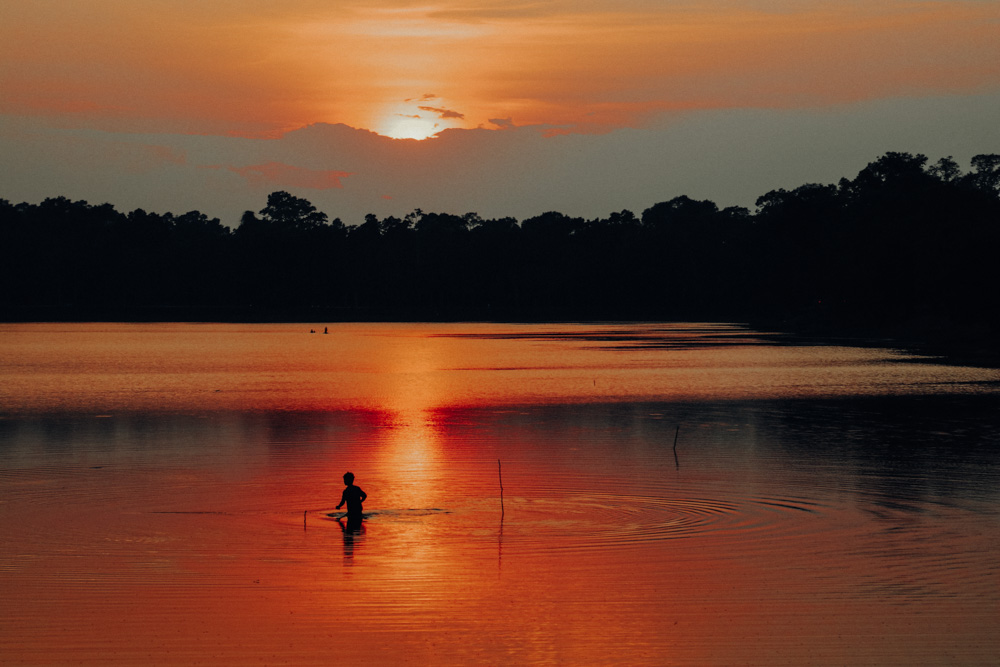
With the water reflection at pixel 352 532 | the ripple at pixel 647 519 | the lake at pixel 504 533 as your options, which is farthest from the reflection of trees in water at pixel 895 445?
the water reflection at pixel 352 532

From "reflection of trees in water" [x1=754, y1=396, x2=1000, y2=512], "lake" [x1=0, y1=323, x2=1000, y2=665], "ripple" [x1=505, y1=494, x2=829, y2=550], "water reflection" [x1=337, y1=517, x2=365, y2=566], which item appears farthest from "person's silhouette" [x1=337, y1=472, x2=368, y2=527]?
"reflection of trees in water" [x1=754, y1=396, x2=1000, y2=512]

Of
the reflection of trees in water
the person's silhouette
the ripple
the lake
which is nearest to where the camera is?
the lake

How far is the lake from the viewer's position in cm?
1507

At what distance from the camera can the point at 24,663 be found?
13.9 meters

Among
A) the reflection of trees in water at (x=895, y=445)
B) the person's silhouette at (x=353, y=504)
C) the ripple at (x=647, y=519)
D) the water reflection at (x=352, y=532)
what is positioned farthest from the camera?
the reflection of trees in water at (x=895, y=445)

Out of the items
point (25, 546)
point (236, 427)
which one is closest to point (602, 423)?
point (236, 427)

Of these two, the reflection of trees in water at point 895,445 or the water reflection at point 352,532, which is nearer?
the water reflection at point 352,532

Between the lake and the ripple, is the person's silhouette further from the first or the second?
the ripple

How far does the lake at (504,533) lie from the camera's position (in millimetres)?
15070

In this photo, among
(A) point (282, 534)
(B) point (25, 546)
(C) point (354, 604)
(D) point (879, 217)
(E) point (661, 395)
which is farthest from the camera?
(D) point (879, 217)

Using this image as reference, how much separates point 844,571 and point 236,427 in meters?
27.3

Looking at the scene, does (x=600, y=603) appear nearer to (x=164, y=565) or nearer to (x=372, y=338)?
(x=164, y=565)

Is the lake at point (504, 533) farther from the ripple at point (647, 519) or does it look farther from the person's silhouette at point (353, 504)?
the person's silhouette at point (353, 504)

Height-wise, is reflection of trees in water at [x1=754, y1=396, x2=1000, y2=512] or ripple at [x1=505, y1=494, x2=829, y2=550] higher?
reflection of trees in water at [x1=754, y1=396, x2=1000, y2=512]
